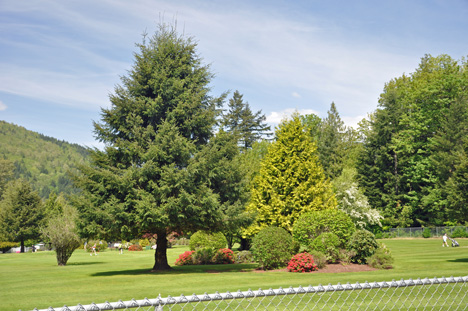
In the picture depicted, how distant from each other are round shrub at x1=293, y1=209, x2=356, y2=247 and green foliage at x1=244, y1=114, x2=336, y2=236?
370cm

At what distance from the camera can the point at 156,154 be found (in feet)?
75.8

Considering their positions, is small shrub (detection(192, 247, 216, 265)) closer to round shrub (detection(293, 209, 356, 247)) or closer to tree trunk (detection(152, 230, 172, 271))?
tree trunk (detection(152, 230, 172, 271))

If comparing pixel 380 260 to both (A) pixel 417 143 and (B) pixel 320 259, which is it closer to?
(B) pixel 320 259

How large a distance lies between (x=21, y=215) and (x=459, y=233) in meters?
58.5

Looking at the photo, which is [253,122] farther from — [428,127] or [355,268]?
[355,268]

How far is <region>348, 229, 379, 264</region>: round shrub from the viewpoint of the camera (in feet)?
77.1

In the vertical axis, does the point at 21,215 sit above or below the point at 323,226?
above

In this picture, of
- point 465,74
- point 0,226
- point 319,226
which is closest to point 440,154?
point 465,74

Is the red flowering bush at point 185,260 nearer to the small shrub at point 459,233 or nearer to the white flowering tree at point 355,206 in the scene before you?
the white flowering tree at point 355,206

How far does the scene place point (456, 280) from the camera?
5.71 metres

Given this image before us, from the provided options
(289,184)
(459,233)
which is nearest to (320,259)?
A: (289,184)

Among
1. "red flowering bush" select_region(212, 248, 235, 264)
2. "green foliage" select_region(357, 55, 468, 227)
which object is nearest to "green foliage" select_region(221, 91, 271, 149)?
"green foliage" select_region(357, 55, 468, 227)

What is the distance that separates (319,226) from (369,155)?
4467 centimetres

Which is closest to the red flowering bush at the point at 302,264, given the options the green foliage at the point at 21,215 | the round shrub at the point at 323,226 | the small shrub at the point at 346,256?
the small shrub at the point at 346,256
